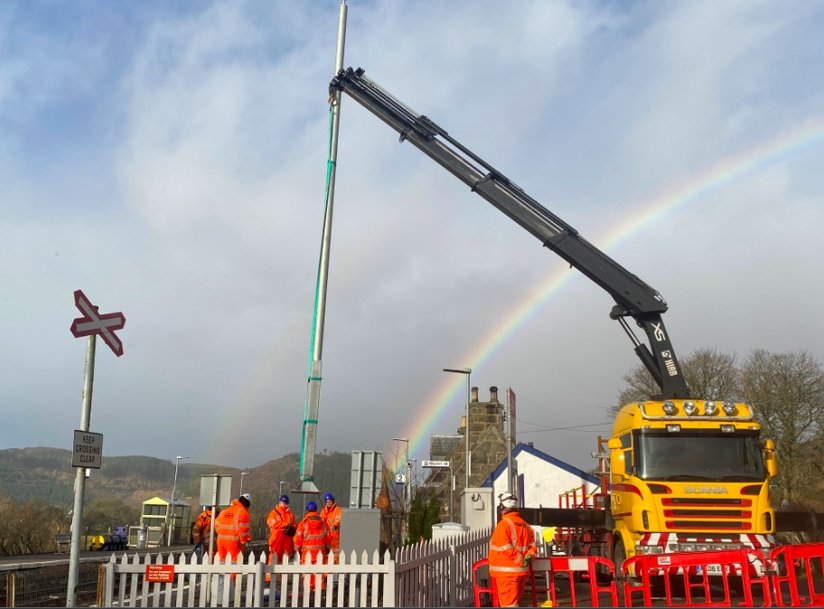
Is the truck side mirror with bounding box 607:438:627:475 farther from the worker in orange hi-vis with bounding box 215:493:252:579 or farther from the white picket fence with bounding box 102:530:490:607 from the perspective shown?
the worker in orange hi-vis with bounding box 215:493:252:579

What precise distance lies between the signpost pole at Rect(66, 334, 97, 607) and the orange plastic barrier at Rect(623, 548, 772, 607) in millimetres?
6688

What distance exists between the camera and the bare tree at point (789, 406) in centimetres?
3797

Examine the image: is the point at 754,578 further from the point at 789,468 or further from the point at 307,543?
the point at 789,468

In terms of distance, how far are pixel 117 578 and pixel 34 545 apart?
3127 cm

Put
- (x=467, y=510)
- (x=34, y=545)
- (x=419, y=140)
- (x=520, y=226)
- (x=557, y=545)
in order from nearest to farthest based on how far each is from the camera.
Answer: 1. (x=467, y=510)
2. (x=520, y=226)
3. (x=419, y=140)
4. (x=557, y=545)
5. (x=34, y=545)

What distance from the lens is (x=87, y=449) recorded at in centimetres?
907

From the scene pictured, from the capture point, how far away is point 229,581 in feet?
30.3

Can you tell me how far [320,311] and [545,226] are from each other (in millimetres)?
5427

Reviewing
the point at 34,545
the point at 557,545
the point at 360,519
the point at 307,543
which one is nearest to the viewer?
the point at 360,519

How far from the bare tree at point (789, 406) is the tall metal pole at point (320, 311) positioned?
29169 millimetres

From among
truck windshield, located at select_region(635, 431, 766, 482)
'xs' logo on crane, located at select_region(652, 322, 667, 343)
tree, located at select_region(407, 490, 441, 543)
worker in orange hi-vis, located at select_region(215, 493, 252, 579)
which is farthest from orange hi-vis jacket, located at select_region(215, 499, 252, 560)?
tree, located at select_region(407, 490, 441, 543)

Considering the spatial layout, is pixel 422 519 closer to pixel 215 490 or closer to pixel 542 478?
pixel 215 490

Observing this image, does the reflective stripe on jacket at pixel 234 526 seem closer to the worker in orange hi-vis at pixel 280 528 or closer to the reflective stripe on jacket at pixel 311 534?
the reflective stripe on jacket at pixel 311 534

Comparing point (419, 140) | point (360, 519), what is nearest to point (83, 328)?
point (360, 519)
